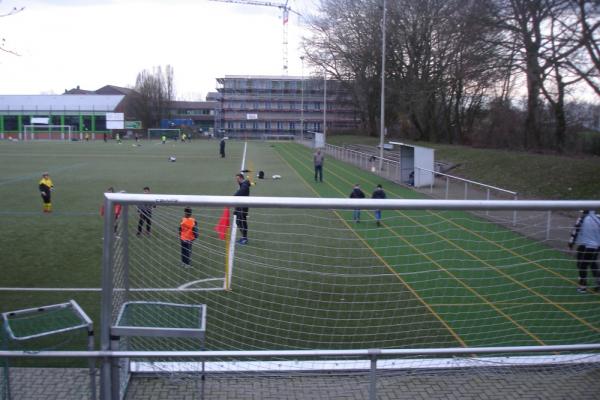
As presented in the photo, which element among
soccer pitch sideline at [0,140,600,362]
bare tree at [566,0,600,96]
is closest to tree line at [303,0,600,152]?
bare tree at [566,0,600,96]

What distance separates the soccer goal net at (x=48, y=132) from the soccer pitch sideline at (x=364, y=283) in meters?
68.2

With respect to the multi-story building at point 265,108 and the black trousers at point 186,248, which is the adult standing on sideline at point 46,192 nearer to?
the black trousers at point 186,248

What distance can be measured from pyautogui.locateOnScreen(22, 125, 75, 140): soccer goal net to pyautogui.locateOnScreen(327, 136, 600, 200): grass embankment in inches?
2641

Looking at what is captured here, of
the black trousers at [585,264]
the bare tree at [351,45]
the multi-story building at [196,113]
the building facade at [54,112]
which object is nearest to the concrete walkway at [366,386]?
the black trousers at [585,264]

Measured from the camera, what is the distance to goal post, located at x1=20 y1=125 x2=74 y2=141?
8038cm

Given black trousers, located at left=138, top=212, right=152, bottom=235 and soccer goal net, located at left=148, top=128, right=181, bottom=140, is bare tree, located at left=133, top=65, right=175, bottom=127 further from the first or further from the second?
black trousers, located at left=138, top=212, right=152, bottom=235

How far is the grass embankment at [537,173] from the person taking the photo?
64.6ft

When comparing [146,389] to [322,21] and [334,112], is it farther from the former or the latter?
[334,112]

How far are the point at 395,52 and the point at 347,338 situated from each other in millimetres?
42178

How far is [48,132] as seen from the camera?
81.1 m

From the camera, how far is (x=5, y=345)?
13.7ft

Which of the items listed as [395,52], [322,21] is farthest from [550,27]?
[322,21]

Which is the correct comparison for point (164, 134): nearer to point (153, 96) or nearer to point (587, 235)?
point (153, 96)

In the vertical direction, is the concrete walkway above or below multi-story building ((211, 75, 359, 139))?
below
